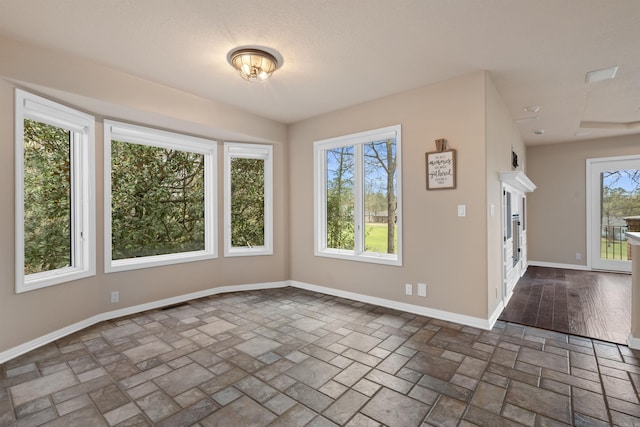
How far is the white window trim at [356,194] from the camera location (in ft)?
12.6

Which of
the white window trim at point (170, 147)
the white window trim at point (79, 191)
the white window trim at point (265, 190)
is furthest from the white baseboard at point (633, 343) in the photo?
the white window trim at point (79, 191)

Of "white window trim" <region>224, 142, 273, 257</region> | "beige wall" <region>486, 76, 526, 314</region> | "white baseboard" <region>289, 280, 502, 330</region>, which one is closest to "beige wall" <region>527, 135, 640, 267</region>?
"beige wall" <region>486, 76, 526, 314</region>

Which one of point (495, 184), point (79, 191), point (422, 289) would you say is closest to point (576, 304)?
point (495, 184)

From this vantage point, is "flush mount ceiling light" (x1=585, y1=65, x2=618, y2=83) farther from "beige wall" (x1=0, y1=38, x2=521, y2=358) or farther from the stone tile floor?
the stone tile floor

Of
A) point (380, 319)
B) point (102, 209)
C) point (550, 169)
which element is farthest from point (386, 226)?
point (550, 169)

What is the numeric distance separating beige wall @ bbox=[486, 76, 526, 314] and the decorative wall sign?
34 centimetres

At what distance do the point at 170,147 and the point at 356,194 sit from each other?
2.61 m

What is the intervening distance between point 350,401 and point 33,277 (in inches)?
121

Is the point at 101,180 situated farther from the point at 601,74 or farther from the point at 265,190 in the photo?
the point at 601,74

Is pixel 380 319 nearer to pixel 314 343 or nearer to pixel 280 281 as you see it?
pixel 314 343

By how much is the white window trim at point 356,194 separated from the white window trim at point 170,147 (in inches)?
59.5

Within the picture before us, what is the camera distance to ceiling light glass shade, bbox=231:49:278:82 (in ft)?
9.08

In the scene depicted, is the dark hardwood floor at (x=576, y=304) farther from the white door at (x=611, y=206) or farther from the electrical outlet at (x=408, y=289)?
the electrical outlet at (x=408, y=289)

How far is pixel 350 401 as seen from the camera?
2033mm
